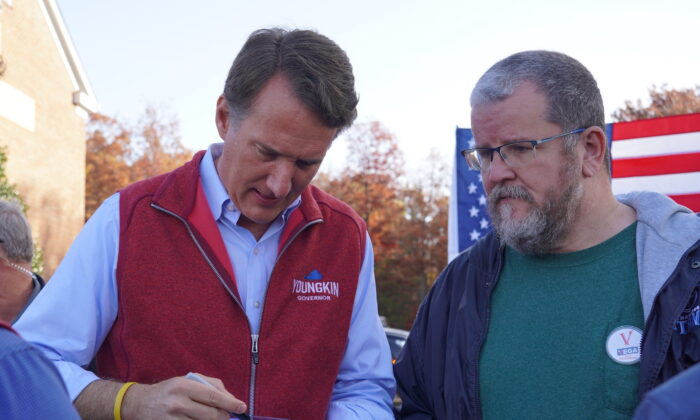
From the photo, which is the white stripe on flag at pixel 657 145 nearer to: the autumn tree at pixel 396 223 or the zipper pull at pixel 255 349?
the zipper pull at pixel 255 349

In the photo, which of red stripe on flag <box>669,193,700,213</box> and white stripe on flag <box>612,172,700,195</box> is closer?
red stripe on flag <box>669,193,700,213</box>

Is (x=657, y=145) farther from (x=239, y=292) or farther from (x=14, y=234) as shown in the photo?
(x=14, y=234)

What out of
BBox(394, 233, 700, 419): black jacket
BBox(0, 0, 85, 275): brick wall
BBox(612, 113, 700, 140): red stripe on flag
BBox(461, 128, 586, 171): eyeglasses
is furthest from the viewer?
BBox(0, 0, 85, 275): brick wall

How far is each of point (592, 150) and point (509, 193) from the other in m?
0.39

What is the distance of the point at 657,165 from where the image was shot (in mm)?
7000

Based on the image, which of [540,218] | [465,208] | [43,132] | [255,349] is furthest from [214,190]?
[43,132]

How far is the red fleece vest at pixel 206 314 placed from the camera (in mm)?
2451

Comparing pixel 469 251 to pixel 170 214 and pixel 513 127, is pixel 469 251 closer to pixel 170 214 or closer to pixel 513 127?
pixel 513 127

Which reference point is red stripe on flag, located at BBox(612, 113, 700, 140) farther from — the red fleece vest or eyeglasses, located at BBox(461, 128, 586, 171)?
the red fleece vest

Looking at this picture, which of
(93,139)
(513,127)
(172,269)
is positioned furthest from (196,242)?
(93,139)

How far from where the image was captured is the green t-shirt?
2.50 m

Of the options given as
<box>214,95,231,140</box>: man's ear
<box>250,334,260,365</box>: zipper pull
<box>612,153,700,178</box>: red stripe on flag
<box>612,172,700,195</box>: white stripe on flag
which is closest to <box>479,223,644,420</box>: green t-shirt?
<box>250,334,260,365</box>: zipper pull

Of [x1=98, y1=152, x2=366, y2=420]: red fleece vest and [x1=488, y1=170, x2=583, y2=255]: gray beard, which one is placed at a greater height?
[x1=488, y1=170, x2=583, y2=255]: gray beard

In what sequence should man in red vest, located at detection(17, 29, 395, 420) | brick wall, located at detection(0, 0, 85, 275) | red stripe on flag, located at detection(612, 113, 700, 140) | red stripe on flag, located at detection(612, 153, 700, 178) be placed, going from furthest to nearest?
brick wall, located at detection(0, 0, 85, 275) < red stripe on flag, located at detection(612, 113, 700, 140) < red stripe on flag, located at detection(612, 153, 700, 178) < man in red vest, located at detection(17, 29, 395, 420)
